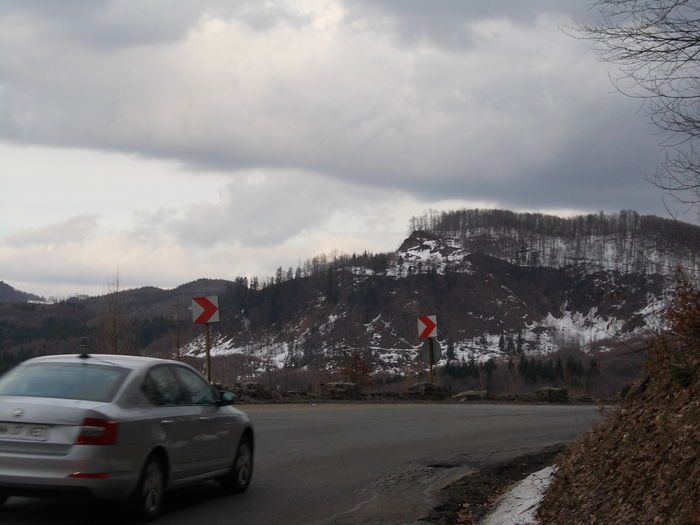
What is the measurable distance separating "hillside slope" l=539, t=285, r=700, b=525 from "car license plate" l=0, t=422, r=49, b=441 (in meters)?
4.66

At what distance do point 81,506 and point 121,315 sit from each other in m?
23.2

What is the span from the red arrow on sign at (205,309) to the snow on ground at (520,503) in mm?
13802

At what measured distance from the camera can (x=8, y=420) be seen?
320 inches

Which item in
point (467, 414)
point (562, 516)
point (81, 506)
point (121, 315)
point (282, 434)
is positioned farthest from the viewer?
point (121, 315)

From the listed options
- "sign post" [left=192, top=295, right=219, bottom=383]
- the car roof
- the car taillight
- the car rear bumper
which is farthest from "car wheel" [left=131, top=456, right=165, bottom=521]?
"sign post" [left=192, top=295, right=219, bottom=383]

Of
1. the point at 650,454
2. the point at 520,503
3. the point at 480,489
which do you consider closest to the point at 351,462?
the point at 480,489

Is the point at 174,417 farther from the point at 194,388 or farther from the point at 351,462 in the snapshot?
the point at 351,462

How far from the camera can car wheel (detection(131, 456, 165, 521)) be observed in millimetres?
8422

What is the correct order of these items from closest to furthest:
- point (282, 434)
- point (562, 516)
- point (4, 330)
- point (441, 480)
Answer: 1. point (562, 516)
2. point (441, 480)
3. point (282, 434)
4. point (4, 330)

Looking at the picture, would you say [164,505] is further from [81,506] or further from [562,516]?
[562,516]

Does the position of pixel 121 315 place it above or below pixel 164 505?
above

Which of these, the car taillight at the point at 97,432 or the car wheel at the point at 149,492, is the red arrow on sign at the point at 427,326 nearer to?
the car wheel at the point at 149,492

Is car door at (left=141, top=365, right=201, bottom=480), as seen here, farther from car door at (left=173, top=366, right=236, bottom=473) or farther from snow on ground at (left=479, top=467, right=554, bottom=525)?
snow on ground at (left=479, top=467, right=554, bottom=525)

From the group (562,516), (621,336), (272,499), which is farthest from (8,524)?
(621,336)
